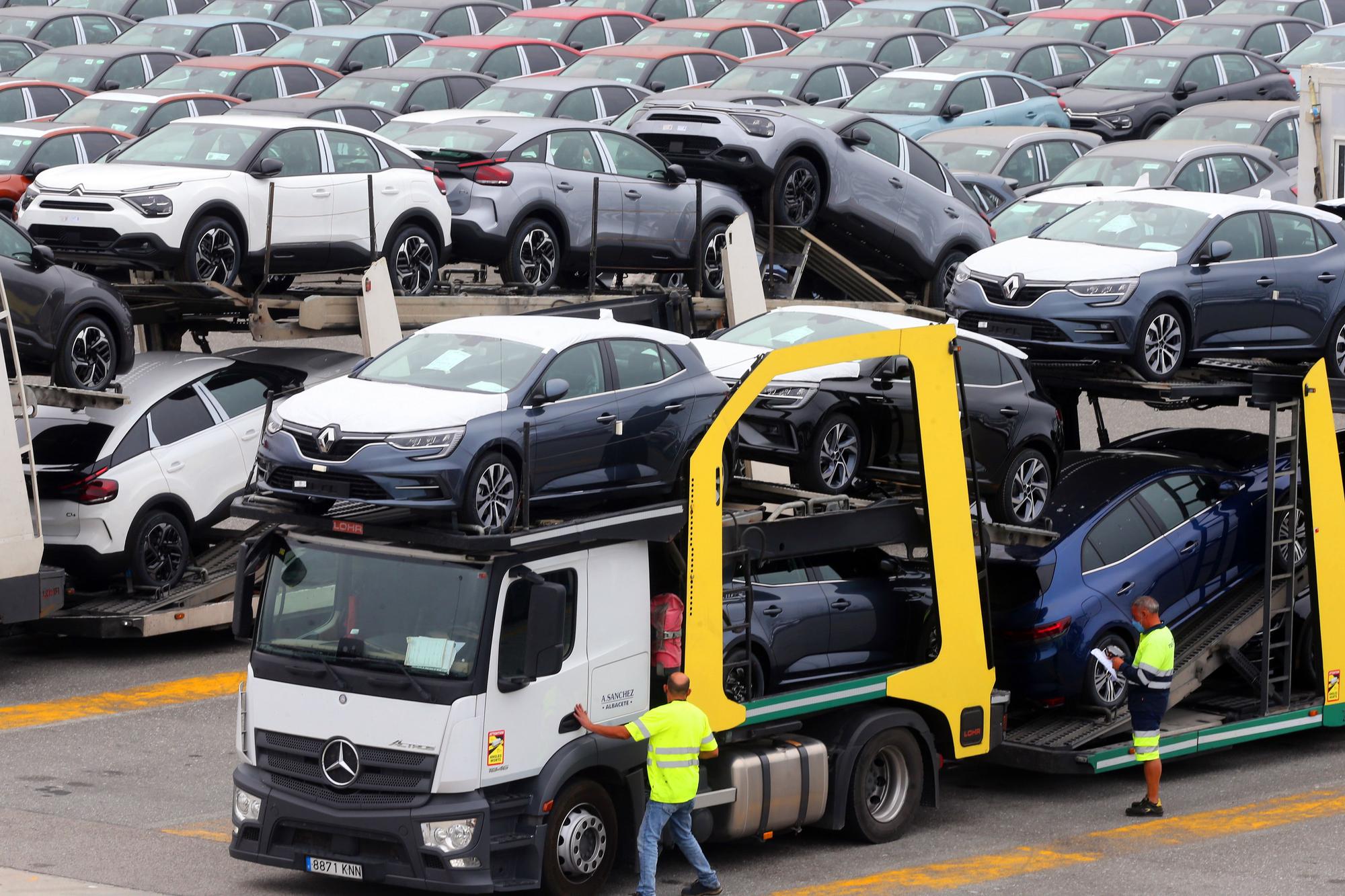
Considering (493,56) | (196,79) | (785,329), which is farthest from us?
(493,56)

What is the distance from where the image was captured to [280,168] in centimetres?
1667

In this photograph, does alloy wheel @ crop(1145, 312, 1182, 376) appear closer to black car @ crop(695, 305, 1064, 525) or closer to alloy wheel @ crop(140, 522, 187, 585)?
black car @ crop(695, 305, 1064, 525)

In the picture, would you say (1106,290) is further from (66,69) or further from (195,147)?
(66,69)

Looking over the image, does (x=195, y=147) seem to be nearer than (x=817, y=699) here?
No

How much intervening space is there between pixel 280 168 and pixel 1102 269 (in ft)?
20.5

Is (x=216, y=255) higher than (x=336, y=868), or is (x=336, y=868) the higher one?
(x=216, y=255)

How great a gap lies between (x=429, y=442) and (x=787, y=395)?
289 centimetres

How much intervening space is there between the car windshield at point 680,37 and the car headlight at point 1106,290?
16.1 meters

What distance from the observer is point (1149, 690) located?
43.7 feet

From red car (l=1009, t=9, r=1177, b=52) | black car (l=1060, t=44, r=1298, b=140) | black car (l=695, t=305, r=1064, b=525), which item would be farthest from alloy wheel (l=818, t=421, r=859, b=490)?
A: red car (l=1009, t=9, r=1177, b=52)

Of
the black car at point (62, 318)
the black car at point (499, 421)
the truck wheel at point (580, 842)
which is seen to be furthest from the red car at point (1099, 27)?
the truck wheel at point (580, 842)

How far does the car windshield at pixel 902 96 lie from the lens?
27094mm

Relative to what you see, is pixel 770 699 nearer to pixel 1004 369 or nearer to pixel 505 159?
pixel 1004 369

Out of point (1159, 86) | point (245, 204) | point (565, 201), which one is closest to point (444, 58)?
point (1159, 86)
